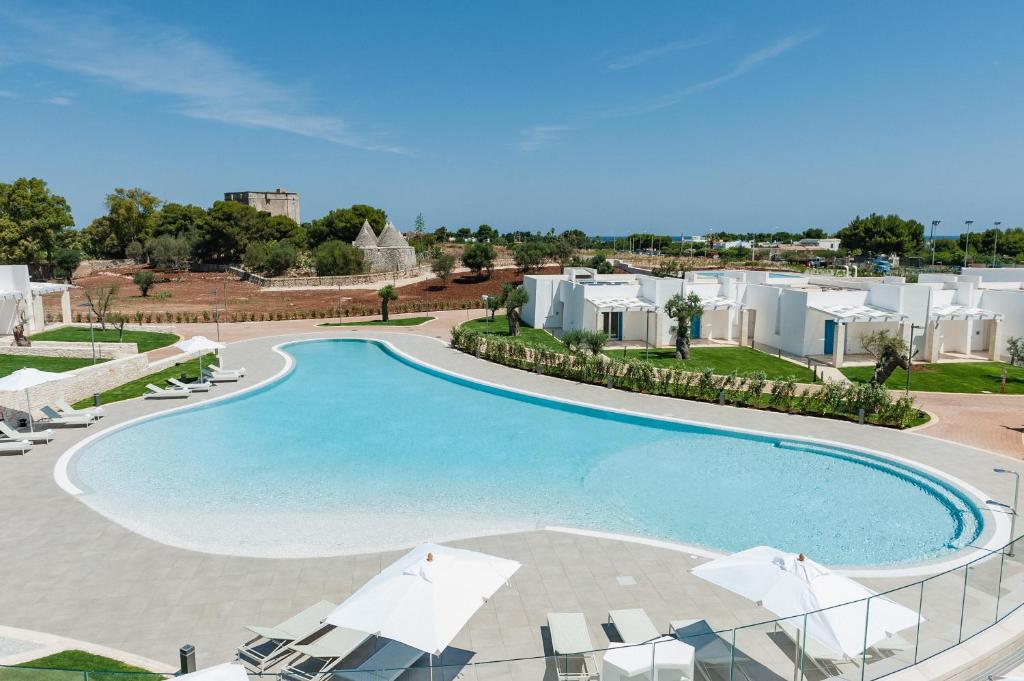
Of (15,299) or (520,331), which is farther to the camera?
(520,331)

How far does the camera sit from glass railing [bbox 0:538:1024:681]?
6.36 meters

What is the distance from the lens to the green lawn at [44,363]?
70.2 feet

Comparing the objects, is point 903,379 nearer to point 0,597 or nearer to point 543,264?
point 0,597

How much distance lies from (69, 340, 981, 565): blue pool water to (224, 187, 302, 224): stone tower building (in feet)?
355

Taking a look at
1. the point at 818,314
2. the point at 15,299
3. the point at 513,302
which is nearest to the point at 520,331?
the point at 513,302

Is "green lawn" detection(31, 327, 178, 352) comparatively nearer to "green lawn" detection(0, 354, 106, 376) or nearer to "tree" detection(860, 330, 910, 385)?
"green lawn" detection(0, 354, 106, 376)

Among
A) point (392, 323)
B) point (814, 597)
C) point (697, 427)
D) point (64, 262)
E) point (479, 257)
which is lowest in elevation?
point (697, 427)

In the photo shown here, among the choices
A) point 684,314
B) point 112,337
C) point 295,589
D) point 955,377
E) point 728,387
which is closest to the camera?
point 295,589

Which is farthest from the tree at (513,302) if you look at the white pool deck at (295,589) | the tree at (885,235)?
the tree at (885,235)

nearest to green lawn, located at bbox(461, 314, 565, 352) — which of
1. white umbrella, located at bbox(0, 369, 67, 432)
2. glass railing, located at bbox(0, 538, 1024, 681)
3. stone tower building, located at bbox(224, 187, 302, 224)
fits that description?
white umbrella, located at bbox(0, 369, 67, 432)

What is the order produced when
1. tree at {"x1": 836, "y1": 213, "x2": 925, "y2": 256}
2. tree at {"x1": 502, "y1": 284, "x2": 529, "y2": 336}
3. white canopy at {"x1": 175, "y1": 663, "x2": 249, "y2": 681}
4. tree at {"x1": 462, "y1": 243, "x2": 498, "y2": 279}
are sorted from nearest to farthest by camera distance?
white canopy at {"x1": 175, "y1": 663, "x2": 249, "y2": 681} → tree at {"x1": 502, "y1": 284, "x2": 529, "y2": 336} → tree at {"x1": 462, "y1": 243, "x2": 498, "y2": 279} → tree at {"x1": 836, "y1": 213, "x2": 925, "y2": 256}

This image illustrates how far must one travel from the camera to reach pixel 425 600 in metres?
6.69

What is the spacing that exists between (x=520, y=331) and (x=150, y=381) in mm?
16084

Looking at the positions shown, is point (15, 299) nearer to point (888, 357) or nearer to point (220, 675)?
point (220, 675)
